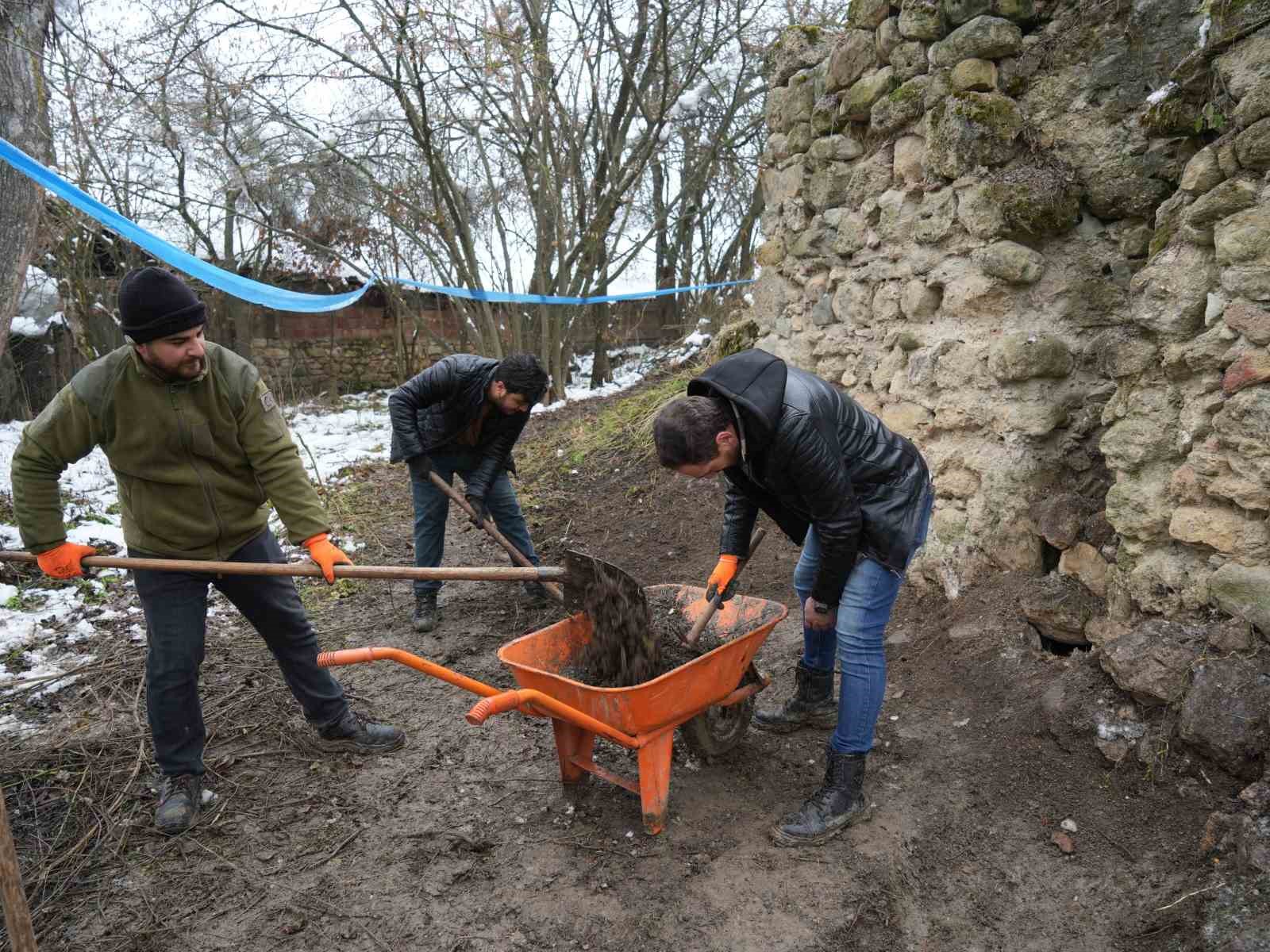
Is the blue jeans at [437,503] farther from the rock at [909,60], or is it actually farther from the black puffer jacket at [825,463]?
the rock at [909,60]

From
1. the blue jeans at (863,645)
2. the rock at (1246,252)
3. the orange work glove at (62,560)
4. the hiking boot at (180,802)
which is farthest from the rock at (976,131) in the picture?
the hiking boot at (180,802)

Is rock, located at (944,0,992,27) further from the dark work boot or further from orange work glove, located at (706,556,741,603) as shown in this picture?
the dark work boot

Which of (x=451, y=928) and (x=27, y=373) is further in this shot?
(x=27, y=373)

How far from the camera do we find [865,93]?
4.10m

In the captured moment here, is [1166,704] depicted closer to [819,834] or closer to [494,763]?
[819,834]

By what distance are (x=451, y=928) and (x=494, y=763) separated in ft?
2.79

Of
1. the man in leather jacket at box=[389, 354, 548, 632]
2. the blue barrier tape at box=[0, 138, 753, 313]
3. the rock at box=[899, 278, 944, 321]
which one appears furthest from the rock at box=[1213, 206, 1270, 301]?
the blue barrier tape at box=[0, 138, 753, 313]

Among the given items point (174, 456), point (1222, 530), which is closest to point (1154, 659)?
point (1222, 530)

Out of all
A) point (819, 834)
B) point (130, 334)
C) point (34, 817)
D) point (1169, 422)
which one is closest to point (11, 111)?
point (130, 334)

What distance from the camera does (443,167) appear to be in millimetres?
9789

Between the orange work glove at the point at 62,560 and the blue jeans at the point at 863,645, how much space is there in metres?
2.39

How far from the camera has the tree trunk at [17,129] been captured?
4.21m

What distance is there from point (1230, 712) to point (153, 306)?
329 cm

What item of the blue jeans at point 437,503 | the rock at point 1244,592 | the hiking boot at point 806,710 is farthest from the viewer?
the blue jeans at point 437,503
